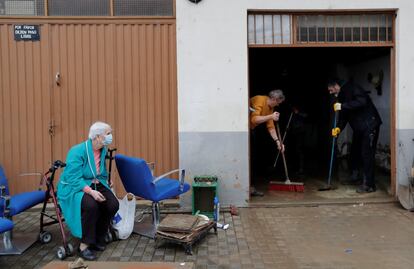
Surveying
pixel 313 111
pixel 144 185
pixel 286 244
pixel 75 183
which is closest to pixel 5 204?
pixel 75 183

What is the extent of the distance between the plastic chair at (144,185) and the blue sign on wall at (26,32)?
233 cm

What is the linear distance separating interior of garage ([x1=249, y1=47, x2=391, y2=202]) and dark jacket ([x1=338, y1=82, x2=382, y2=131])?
1010 mm

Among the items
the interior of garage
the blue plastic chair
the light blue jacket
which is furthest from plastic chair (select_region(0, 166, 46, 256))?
the interior of garage

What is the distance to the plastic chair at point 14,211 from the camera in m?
4.83

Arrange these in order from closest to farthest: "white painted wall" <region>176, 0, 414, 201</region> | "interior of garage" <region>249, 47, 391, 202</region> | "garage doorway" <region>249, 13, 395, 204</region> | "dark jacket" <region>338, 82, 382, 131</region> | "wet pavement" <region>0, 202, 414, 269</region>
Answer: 1. "wet pavement" <region>0, 202, 414, 269</region>
2. "white painted wall" <region>176, 0, 414, 201</region>
3. "garage doorway" <region>249, 13, 395, 204</region>
4. "dark jacket" <region>338, 82, 382, 131</region>
5. "interior of garage" <region>249, 47, 391, 202</region>

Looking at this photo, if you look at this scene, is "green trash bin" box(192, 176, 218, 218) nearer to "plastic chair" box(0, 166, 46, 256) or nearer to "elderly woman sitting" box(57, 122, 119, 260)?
"elderly woman sitting" box(57, 122, 119, 260)

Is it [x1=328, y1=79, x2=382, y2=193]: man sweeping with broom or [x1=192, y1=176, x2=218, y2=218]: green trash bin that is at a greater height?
[x1=328, y1=79, x2=382, y2=193]: man sweeping with broom

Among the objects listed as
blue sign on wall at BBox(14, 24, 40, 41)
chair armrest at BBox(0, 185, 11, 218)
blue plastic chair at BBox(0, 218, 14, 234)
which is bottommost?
blue plastic chair at BBox(0, 218, 14, 234)

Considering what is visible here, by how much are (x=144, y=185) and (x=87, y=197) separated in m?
0.74

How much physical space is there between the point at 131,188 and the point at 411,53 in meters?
4.35

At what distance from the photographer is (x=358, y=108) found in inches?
294

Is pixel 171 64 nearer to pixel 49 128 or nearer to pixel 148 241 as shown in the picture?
pixel 49 128

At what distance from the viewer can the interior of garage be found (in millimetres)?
8383

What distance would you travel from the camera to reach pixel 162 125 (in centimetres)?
668
